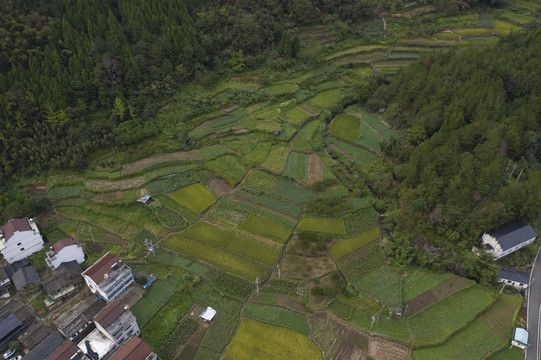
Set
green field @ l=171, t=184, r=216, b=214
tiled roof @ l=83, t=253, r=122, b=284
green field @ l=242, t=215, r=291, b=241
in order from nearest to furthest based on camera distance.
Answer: tiled roof @ l=83, t=253, r=122, b=284 < green field @ l=242, t=215, r=291, b=241 < green field @ l=171, t=184, r=216, b=214

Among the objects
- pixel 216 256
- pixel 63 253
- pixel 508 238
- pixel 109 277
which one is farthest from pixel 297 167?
pixel 63 253

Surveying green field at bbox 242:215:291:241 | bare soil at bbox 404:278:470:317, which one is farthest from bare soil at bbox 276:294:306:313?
bare soil at bbox 404:278:470:317

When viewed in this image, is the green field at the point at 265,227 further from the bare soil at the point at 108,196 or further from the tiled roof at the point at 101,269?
the bare soil at the point at 108,196

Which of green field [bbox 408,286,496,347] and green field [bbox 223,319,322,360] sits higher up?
green field [bbox 408,286,496,347]

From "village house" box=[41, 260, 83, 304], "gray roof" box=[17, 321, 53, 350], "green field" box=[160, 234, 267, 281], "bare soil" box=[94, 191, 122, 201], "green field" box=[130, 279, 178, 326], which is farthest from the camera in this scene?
"bare soil" box=[94, 191, 122, 201]

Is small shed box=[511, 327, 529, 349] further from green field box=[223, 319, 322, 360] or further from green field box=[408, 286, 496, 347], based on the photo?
green field box=[223, 319, 322, 360]

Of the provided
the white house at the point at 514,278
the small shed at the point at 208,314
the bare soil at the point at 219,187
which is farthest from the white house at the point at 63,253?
the white house at the point at 514,278

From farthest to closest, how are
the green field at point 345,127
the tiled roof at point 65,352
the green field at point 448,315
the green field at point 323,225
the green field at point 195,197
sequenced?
the green field at point 345,127, the green field at point 195,197, the green field at point 323,225, the green field at point 448,315, the tiled roof at point 65,352

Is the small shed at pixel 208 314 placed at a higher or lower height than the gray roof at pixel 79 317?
lower

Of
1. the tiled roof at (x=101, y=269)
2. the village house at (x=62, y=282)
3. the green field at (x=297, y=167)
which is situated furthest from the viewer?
the green field at (x=297, y=167)
